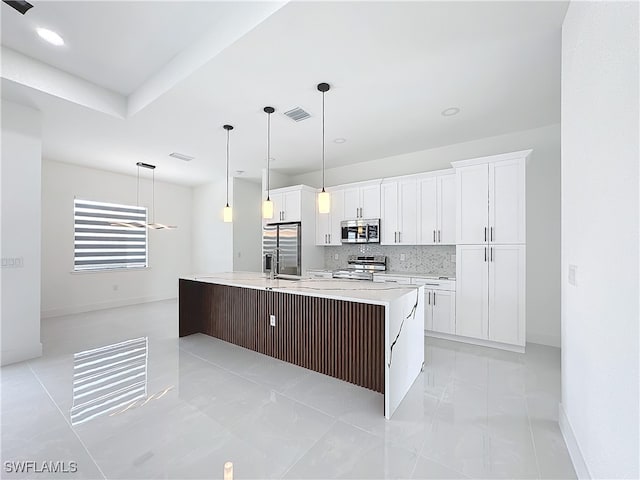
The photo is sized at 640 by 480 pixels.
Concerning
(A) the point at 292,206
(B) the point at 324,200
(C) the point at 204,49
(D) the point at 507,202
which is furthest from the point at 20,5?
(D) the point at 507,202

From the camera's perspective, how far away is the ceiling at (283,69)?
1.98 metres

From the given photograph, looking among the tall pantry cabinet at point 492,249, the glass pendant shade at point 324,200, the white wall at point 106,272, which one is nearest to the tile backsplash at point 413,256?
the tall pantry cabinet at point 492,249

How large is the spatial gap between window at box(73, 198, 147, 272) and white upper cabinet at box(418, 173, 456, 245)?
16.6ft

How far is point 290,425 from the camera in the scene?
1960 mm

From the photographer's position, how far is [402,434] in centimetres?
187

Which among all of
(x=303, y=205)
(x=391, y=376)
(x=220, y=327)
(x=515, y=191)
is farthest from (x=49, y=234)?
(x=515, y=191)

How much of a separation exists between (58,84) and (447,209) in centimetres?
480

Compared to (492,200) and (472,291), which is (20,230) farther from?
(492,200)

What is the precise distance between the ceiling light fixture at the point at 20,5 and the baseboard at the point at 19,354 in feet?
10.6

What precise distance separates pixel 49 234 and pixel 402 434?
639 cm

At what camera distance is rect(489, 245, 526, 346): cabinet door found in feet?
10.9

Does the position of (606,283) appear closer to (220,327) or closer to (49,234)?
(220,327)

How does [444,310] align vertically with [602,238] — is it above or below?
below

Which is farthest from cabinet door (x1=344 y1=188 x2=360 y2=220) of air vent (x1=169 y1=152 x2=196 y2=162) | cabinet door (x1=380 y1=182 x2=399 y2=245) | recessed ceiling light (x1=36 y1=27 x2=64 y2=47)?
recessed ceiling light (x1=36 y1=27 x2=64 y2=47)
